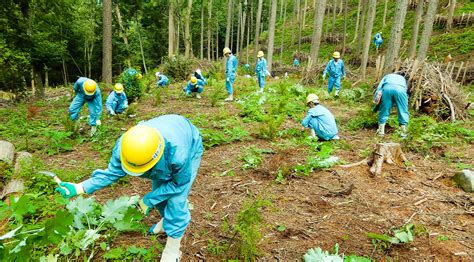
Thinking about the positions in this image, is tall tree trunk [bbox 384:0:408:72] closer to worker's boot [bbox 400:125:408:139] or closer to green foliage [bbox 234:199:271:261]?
worker's boot [bbox 400:125:408:139]

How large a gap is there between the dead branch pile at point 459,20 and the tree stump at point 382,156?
75.4ft

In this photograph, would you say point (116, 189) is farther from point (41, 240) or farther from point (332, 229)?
point (332, 229)

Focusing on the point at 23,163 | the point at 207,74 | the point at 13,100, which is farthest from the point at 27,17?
the point at 23,163

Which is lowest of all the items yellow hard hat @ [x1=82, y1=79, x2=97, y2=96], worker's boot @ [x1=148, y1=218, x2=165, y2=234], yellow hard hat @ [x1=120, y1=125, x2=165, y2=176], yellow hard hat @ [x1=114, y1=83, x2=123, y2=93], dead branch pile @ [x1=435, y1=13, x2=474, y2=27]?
worker's boot @ [x1=148, y1=218, x2=165, y2=234]

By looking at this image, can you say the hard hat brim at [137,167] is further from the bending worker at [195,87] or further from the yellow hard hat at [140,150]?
the bending worker at [195,87]

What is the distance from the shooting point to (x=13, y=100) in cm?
1240

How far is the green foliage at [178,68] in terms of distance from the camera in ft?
57.0

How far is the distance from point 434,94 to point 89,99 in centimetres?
873

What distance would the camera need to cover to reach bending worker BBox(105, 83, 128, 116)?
27.7 ft

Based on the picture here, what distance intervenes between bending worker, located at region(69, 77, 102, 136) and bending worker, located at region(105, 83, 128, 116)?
116 cm

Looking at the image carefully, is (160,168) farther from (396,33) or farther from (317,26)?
(317,26)

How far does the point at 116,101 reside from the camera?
8.71m

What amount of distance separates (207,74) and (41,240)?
53.9 ft

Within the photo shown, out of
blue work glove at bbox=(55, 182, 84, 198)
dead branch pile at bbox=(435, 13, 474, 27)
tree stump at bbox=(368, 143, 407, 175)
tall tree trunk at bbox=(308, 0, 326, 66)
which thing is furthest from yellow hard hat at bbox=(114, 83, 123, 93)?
dead branch pile at bbox=(435, 13, 474, 27)
